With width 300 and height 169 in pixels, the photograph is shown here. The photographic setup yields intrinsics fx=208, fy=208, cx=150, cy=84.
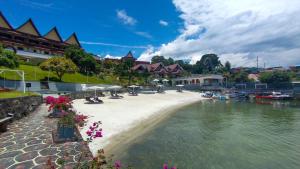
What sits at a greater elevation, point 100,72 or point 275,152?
point 100,72

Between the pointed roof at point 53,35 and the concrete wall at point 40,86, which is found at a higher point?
the pointed roof at point 53,35

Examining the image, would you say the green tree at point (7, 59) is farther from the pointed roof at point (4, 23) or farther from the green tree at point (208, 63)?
the green tree at point (208, 63)

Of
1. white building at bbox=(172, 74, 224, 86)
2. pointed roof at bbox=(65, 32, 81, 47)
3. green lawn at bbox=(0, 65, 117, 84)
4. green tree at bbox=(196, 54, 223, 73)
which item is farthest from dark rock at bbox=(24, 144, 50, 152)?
green tree at bbox=(196, 54, 223, 73)

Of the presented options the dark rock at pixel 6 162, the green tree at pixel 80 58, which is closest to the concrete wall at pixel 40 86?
the green tree at pixel 80 58

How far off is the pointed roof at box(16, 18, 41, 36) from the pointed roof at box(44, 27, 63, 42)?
2.72 metres

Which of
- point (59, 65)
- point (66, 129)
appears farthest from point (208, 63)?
point (66, 129)

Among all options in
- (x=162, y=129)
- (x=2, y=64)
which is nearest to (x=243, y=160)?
(x=162, y=129)

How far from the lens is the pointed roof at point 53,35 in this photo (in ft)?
206

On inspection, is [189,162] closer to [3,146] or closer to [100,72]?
[3,146]

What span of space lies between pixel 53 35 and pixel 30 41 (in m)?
8.14

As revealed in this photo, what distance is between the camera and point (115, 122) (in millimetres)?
17188

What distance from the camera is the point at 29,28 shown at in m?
58.4

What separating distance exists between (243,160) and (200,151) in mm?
2296

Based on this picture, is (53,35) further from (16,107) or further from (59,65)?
(16,107)
